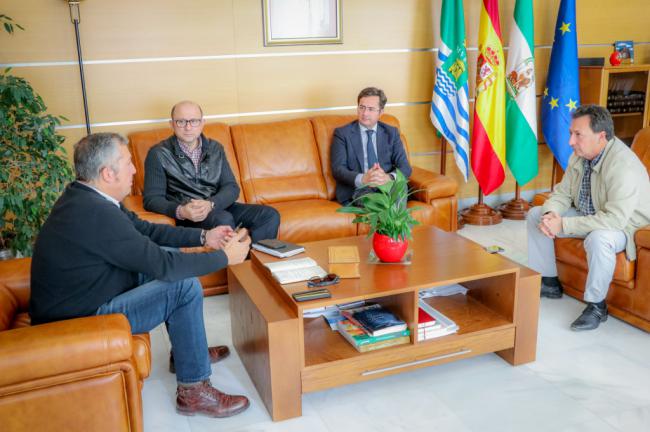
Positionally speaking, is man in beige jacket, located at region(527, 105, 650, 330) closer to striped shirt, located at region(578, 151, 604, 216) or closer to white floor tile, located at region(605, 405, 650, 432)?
striped shirt, located at region(578, 151, 604, 216)

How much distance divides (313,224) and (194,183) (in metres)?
0.78

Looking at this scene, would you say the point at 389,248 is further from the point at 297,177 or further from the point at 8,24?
the point at 8,24

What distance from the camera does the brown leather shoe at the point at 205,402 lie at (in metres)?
2.39

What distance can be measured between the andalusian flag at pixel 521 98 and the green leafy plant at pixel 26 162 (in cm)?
336

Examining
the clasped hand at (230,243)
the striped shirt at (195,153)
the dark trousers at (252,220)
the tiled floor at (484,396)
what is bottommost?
the tiled floor at (484,396)

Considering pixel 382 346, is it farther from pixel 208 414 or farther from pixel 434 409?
pixel 208 414

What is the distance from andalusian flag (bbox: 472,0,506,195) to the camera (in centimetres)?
465

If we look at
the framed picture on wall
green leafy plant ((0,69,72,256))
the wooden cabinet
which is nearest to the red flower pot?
green leafy plant ((0,69,72,256))

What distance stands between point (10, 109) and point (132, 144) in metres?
0.74

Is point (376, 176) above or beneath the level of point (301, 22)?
beneath

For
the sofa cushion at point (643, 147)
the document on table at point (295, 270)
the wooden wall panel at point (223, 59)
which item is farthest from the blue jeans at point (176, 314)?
the sofa cushion at point (643, 147)

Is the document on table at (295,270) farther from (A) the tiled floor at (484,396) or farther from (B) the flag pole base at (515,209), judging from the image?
(B) the flag pole base at (515,209)

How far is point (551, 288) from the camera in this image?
3.48 metres

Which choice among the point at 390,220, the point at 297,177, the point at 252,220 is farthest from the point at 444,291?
the point at 297,177
